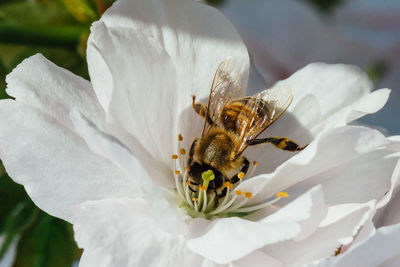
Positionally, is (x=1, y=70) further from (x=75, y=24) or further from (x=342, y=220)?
(x=342, y=220)

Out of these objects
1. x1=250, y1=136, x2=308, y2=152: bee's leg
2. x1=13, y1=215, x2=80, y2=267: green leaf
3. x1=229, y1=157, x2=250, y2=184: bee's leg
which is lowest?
x1=13, y1=215, x2=80, y2=267: green leaf

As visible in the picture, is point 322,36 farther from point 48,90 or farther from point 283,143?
point 48,90

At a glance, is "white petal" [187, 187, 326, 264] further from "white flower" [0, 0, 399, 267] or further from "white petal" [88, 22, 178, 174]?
"white petal" [88, 22, 178, 174]

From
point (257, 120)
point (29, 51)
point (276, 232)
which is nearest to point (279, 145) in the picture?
point (257, 120)

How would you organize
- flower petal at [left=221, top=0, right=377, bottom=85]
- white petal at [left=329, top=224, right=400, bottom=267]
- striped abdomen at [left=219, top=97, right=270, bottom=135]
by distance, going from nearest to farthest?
white petal at [left=329, top=224, right=400, bottom=267], striped abdomen at [left=219, top=97, right=270, bottom=135], flower petal at [left=221, top=0, right=377, bottom=85]

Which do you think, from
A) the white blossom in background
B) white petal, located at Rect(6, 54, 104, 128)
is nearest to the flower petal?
the white blossom in background

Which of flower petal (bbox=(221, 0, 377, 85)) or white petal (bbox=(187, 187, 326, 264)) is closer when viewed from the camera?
white petal (bbox=(187, 187, 326, 264))

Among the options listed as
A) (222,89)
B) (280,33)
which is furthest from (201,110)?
(280,33)
